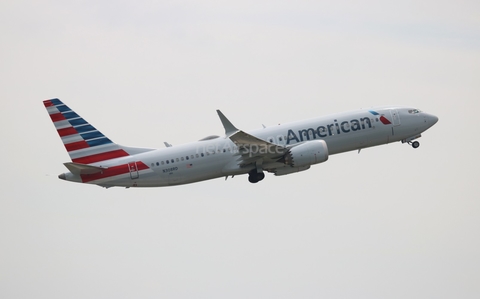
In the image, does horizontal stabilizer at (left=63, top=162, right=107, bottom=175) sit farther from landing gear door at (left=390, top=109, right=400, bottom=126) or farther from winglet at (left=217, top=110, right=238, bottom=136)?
landing gear door at (left=390, top=109, right=400, bottom=126)

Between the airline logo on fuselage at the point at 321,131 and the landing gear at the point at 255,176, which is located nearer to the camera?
the airline logo on fuselage at the point at 321,131

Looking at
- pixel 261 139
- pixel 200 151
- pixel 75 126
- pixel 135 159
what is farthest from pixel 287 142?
pixel 75 126

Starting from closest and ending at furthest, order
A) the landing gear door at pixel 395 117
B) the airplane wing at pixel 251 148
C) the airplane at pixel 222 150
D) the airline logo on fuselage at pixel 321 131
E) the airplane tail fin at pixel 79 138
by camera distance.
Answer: the airplane wing at pixel 251 148 → the airplane at pixel 222 150 → the airline logo on fuselage at pixel 321 131 → the airplane tail fin at pixel 79 138 → the landing gear door at pixel 395 117

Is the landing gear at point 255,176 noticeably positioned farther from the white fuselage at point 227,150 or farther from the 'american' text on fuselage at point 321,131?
the 'american' text on fuselage at point 321,131

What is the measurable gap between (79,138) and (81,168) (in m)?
4.30

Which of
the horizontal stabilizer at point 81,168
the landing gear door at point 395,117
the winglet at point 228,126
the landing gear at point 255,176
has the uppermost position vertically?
the winglet at point 228,126

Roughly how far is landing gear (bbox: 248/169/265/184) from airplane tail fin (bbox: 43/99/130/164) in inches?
401

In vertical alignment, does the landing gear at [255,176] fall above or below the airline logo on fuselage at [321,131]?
below

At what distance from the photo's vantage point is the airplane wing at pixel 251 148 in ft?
217

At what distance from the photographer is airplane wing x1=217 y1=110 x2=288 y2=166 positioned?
66.2 metres

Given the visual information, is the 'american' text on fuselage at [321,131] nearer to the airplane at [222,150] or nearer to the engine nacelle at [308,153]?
the airplane at [222,150]

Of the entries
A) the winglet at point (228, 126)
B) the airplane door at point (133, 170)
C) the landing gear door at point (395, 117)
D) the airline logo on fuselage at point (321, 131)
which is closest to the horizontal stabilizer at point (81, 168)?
the airplane door at point (133, 170)

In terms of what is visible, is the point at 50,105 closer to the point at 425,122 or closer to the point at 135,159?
the point at 135,159

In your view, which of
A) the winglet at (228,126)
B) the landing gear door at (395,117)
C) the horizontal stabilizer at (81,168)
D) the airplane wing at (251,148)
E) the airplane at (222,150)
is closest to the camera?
the winglet at (228,126)
